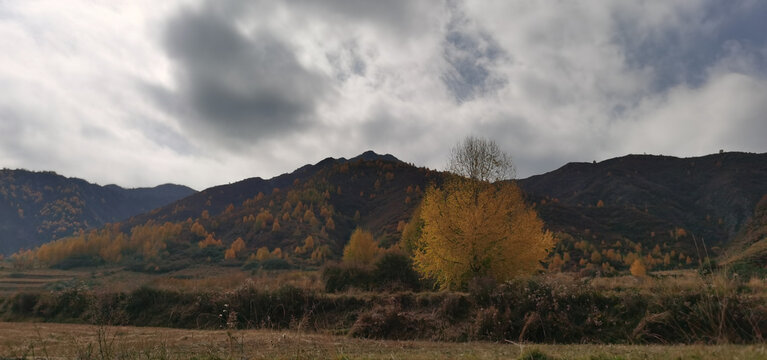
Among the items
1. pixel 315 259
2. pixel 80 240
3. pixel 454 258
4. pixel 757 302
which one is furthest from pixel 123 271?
pixel 757 302

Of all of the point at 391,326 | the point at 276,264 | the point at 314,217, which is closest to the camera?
the point at 391,326

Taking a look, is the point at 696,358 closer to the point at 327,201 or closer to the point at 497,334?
the point at 497,334

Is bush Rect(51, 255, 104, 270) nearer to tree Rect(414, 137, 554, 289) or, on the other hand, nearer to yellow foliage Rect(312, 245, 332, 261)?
yellow foliage Rect(312, 245, 332, 261)

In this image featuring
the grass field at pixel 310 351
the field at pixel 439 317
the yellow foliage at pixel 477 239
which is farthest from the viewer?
the yellow foliage at pixel 477 239

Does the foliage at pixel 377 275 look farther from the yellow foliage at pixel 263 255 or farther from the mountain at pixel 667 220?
the yellow foliage at pixel 263 255

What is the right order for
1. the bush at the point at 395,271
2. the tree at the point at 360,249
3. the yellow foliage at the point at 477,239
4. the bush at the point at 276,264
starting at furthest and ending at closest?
the bush at the point at 276,264 → the tree at the point at 360,249 → the bush at the point at 395,271 → the yellow foliage at the point at 477,239

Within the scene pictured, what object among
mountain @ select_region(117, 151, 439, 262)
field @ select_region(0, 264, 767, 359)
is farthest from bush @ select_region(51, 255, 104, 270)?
field @ select_region(0, 264, 767, 359)

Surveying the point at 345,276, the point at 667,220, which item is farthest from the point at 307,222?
the point at 667,220

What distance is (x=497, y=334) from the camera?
58.3ft

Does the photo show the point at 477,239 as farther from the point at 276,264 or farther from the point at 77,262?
the point at 77,262

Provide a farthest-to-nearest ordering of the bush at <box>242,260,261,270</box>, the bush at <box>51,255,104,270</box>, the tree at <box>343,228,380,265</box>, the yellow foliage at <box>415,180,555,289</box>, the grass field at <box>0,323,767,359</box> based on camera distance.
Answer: the bush at <box>51,255,104,270</box>
the bush at <box>242,260,261,270</box>
the tree at <box>343,228,380,265</box>
the yellow foliage at <box>415,180,555,289</box>
the grass field at <box>0,323,767,359</box>

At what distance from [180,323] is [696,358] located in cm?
2832

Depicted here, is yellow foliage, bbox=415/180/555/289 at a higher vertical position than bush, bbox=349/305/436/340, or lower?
higher

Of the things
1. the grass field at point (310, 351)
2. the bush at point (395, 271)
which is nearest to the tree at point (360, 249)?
the bush at point (395, 271)
